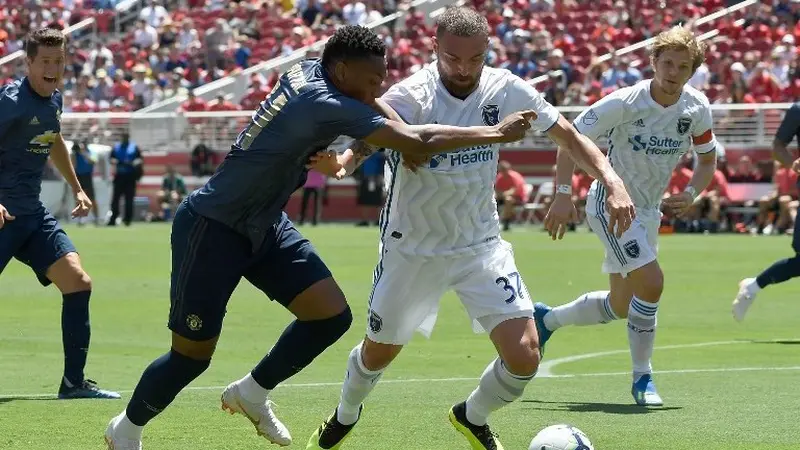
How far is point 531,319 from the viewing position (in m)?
7.85

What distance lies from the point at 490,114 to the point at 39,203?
4013mm

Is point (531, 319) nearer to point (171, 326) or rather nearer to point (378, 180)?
point (171, 326)

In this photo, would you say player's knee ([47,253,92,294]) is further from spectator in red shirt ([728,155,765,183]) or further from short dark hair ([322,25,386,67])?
spectator in red shirt ([728,155,765,183])

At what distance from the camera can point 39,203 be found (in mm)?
10547

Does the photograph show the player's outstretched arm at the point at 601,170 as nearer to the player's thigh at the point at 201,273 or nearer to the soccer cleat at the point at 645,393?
the player's thigh at the point at 201,273

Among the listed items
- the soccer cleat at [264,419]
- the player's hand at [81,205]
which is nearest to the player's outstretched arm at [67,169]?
the player's hand at [81,205]

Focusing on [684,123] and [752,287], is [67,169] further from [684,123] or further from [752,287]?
[752,287]

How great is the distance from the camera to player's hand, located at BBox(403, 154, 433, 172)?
7344 millimetres

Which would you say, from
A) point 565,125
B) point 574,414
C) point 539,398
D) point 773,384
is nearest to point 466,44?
point 565,125

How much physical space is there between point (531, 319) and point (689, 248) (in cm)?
2041

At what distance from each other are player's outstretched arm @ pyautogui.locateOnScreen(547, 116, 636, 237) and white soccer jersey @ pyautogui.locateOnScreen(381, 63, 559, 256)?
0.31 feet

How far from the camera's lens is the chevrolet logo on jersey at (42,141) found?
34.3 feet

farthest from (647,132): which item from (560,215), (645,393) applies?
(560,215)

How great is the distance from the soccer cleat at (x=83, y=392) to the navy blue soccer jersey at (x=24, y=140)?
1227 mm
